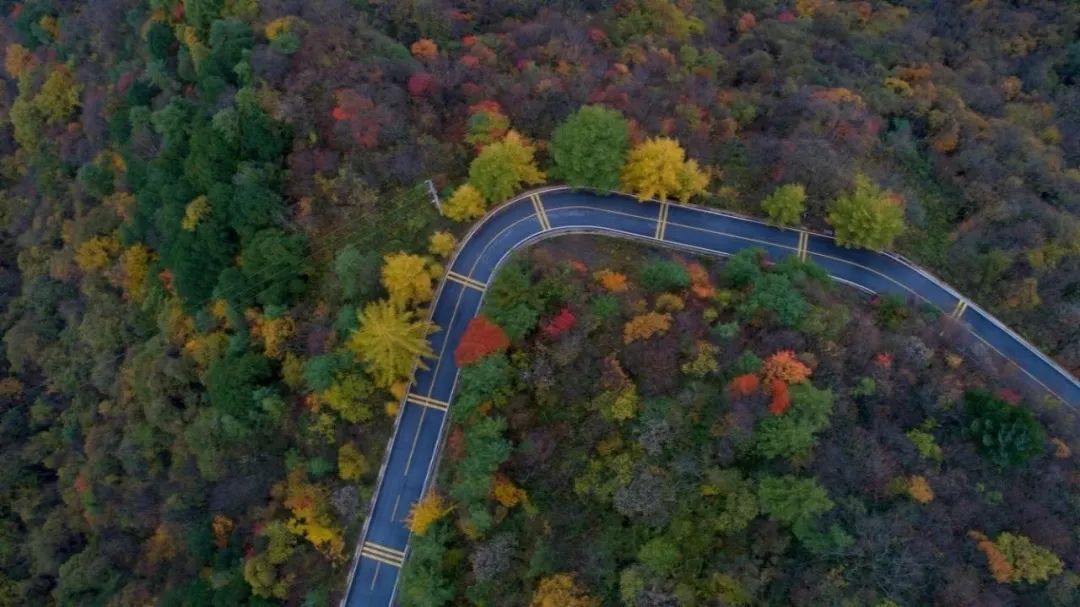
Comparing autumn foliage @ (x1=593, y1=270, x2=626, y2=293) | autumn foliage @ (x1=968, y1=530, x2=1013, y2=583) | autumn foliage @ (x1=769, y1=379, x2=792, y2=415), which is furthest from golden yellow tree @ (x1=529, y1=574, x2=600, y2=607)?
autumn foliage @ (x1=968, y1=530, x2=1013, y2=583)

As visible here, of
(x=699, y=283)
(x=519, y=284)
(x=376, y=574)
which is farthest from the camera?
(x=699, y=283)

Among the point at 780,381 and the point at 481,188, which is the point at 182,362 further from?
the point at 780,381

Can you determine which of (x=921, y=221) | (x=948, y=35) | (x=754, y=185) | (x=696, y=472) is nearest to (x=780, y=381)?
(x=696, y=472)

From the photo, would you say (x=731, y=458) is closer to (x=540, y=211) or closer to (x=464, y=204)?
(x=540, y=211)

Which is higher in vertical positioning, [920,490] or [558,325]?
[558,325]

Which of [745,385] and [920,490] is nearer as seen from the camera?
[920,490]

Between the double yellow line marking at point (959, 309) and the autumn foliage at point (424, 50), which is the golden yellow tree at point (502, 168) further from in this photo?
the double yellow line marking at point (959, 309)

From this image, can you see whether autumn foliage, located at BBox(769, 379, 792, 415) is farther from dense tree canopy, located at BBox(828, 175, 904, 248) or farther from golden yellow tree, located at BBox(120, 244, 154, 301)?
golden yellow tree, located at BBox(120, 244, 154, 301)

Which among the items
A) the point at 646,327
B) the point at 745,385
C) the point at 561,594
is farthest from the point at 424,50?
the point at 561,594
